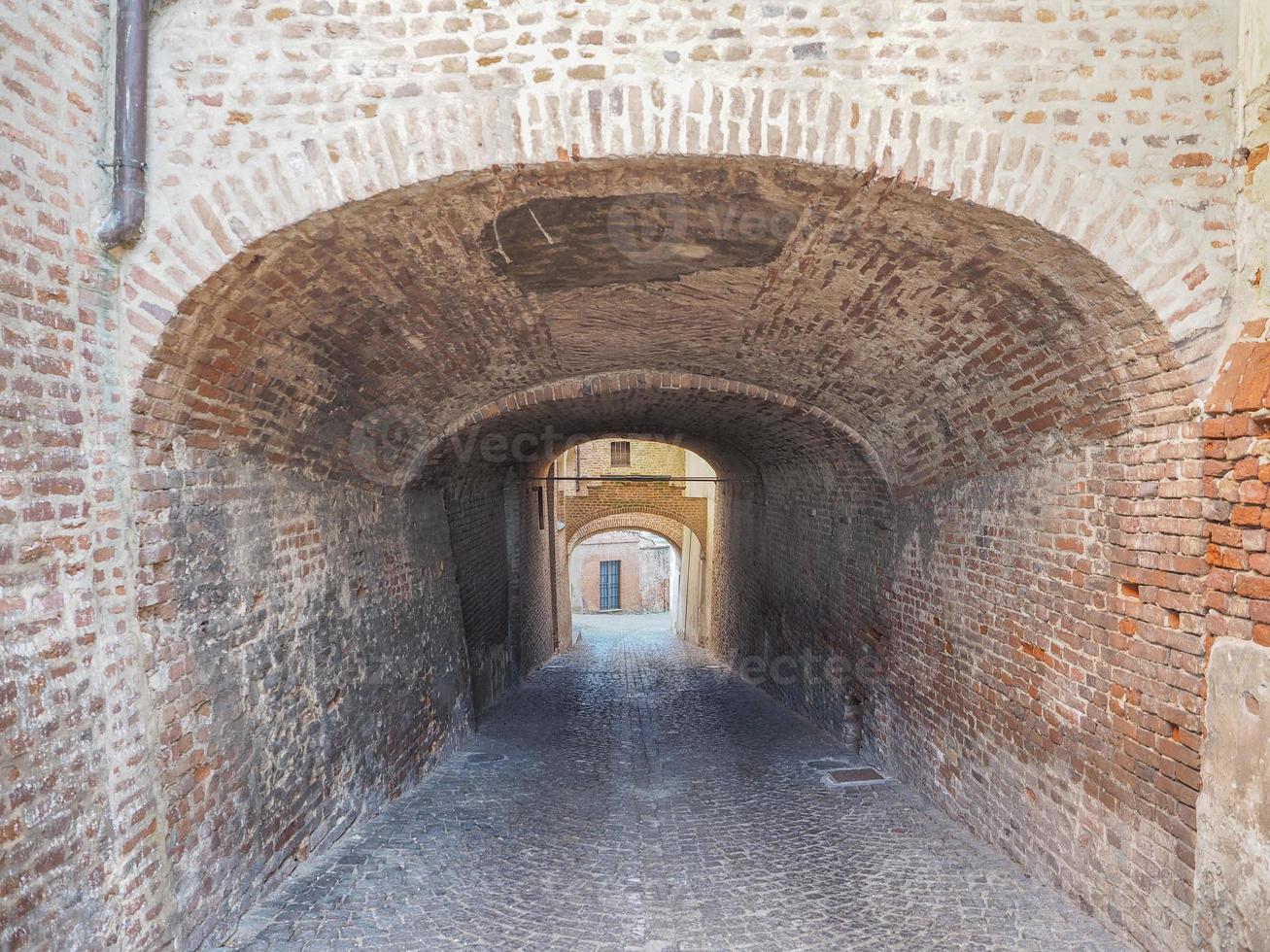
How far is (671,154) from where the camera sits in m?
3.43

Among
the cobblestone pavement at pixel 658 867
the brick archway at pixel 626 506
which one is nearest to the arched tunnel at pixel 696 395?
the cobblestone pavement at pixel 658 867

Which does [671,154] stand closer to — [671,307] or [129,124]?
[671,307]

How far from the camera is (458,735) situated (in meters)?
7.76

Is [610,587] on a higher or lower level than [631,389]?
lower

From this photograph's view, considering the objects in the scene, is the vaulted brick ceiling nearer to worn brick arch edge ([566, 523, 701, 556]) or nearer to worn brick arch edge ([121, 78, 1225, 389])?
worn brick arch edge ([121, 78, 1225, 389])

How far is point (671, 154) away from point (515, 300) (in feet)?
5.74

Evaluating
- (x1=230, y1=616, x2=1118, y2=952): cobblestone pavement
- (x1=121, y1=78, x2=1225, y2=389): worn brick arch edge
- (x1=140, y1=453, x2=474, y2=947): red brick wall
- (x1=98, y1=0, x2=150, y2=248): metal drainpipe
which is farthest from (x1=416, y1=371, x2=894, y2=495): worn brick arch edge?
(x1=98, y1=0, x2=150, y2=248): metal drainpipe

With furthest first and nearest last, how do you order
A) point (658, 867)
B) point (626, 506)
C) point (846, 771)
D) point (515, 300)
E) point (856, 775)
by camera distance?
point (626, 506)
point (846, 771)
point (856, 775)
point (658, 867)
point (515, 300)

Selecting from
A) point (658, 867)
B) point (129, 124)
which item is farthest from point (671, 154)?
point (658, 867)

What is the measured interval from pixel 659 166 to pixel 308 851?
14.4 feet

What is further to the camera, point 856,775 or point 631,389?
point 631,389

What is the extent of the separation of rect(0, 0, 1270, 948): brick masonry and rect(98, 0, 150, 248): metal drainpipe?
72 mm

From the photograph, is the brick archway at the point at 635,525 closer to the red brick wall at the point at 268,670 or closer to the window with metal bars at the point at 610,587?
the red brick wall at the point at 268,670

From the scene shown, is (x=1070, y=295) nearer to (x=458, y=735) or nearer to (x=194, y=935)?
(x=194, y=935)
